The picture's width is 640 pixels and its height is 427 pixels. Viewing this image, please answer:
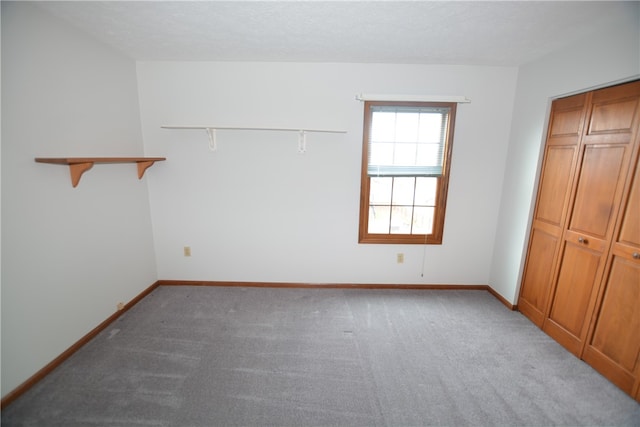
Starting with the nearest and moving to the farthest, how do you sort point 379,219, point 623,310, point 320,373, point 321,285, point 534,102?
point 623,310 → point 320,373 → point 534,102 → point 379,219 → point 321,285

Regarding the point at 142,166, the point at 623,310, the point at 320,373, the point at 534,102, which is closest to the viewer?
the point at 623,310

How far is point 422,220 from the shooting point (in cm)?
292

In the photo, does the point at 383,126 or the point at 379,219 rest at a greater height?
the point at 383,126

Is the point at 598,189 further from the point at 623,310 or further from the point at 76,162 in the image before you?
the point at 76,162

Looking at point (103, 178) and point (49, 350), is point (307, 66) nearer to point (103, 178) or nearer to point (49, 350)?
point (103, 178)

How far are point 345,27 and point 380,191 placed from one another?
5.05ft

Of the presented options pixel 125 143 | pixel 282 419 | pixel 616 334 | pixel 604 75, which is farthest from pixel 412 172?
pixel 125 143

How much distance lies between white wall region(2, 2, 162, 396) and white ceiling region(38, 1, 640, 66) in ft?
0.82

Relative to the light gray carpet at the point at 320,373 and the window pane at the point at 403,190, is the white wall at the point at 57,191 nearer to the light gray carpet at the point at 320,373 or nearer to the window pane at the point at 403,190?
the light gray carpet at the point at 320,373

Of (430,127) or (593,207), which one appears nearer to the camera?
(593,207)

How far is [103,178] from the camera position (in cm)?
220

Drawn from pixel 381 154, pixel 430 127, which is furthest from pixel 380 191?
pixel 430 127

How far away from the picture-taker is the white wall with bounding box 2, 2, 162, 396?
1.56 metres

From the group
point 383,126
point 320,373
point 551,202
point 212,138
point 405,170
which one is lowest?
point 320,373
